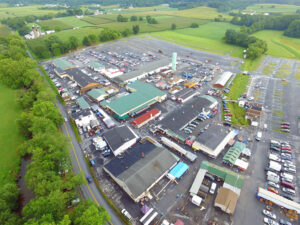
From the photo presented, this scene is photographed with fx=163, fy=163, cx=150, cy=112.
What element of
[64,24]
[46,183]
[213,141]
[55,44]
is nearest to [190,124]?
[213,141]

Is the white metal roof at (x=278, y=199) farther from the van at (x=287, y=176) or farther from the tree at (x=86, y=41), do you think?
the tree at (x=86, y=41)

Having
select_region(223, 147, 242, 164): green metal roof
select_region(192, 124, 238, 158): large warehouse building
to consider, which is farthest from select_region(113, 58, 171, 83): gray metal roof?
select_region(223, 147, 242, 164): green metal roof

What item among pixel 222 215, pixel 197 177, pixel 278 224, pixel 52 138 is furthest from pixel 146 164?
pixel 278 224

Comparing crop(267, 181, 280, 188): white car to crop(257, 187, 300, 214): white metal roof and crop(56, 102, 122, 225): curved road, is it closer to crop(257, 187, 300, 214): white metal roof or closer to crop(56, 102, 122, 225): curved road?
crop(257, 187, 300, 214): white metal roof

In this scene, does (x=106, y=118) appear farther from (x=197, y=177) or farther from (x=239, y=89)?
(x=239, y=89)

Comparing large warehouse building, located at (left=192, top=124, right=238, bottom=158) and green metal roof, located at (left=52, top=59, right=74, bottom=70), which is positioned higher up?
green metal roof, located at (left=52, top=59, right=74, bottom=70)

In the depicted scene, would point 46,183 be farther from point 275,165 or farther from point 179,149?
point 275,165

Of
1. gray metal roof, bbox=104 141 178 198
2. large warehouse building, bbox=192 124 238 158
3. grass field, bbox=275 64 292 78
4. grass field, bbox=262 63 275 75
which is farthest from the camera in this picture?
grass field, bbox=262 63 275 75
